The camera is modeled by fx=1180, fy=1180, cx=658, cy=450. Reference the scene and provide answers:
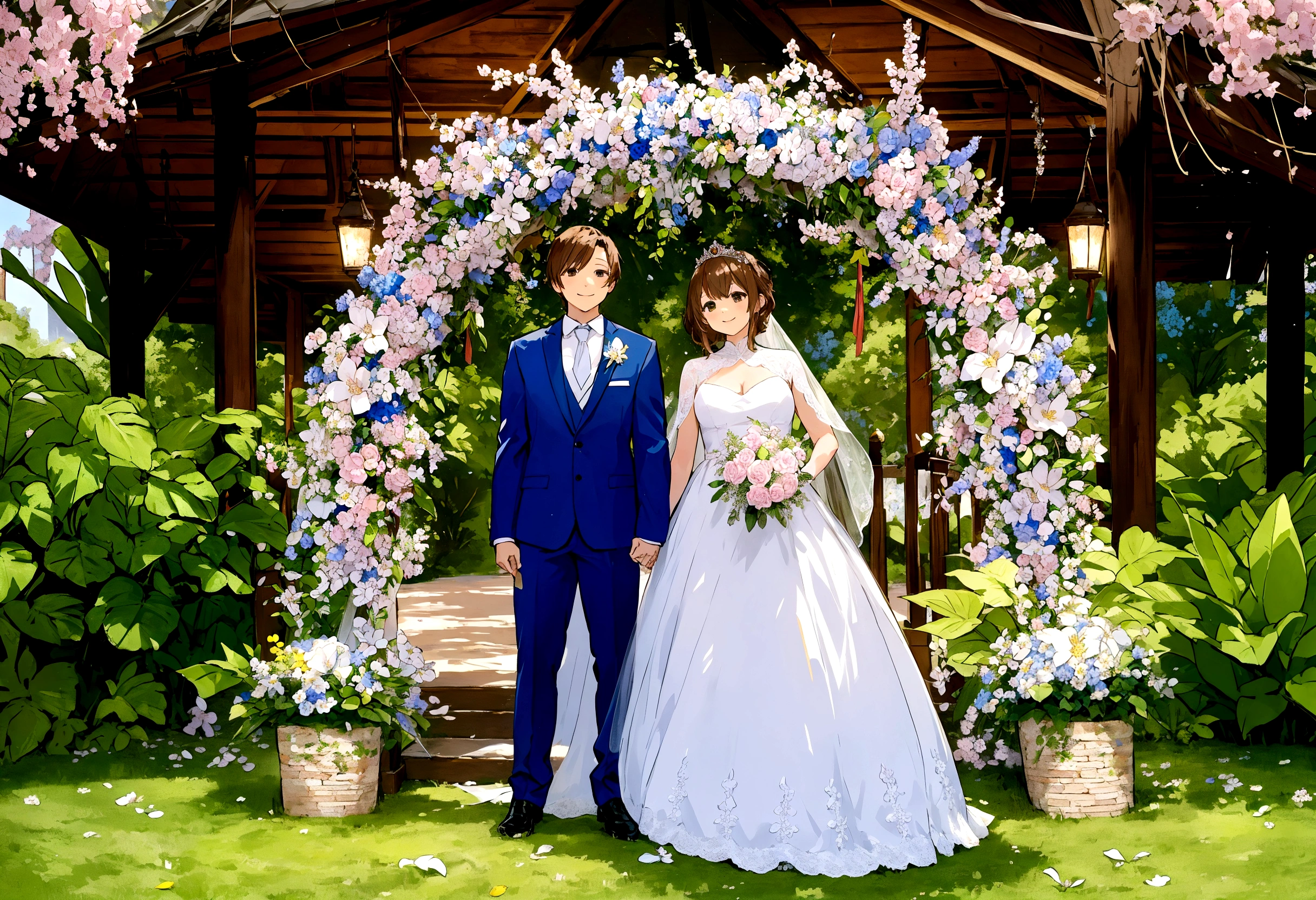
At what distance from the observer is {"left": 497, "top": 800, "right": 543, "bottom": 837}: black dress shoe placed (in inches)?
171

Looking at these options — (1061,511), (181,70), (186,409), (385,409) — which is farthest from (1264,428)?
(186,409)

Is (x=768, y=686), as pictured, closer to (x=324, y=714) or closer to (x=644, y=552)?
(x=644, y=552)

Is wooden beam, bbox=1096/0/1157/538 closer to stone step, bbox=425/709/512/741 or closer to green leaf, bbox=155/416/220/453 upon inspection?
stone step, bbox=425/709/512/741

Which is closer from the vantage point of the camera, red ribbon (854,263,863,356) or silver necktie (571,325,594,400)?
silver necktie (571,325,594,400)

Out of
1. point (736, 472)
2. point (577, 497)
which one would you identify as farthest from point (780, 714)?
point (577, 497)

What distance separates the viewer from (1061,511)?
475 centimetres

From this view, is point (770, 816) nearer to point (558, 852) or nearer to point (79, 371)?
point (558, 852)

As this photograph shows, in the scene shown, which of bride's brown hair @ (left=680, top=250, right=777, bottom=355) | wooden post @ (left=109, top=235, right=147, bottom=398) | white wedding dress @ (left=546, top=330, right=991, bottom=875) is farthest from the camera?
wooden post @ (left=109, top=235, right=147, bottom=398)

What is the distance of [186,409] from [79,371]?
35.9 ft

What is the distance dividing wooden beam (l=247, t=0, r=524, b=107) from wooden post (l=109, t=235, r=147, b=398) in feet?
14.5

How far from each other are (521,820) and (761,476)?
156cm

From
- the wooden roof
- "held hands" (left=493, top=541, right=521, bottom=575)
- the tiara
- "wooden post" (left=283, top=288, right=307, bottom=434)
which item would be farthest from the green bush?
"wooden post" (left=283, top=288, right=307, bottom=434)

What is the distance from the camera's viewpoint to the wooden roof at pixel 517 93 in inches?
219

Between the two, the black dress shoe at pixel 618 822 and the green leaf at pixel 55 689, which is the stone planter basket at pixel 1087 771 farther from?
the green leaf at pixel 55 689
